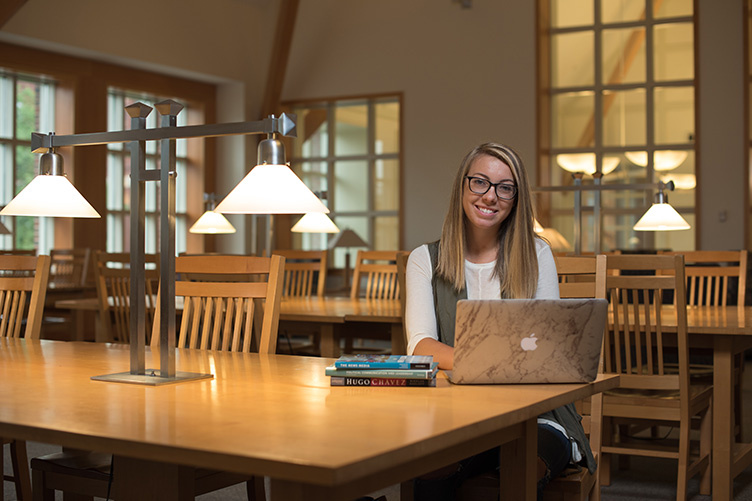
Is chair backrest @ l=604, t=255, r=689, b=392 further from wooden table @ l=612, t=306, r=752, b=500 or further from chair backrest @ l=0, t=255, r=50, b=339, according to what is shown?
chair backrest @ l=0, t=255, r=50, b=339

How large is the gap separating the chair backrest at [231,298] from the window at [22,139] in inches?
237

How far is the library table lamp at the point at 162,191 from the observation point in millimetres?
1646

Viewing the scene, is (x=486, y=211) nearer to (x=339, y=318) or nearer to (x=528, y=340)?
(x=528, y=340)

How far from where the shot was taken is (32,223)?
8.19 metres

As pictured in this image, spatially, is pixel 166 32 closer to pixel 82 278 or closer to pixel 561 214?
pixel 82 278

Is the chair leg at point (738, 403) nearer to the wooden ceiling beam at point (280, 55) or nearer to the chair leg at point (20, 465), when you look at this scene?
the chair leg at point (20, 465)

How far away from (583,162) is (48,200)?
24.8 feet

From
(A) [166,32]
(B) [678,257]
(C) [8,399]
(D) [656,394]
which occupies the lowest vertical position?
(D) [656,394]

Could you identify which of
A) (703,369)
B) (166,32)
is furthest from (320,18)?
(703,369)

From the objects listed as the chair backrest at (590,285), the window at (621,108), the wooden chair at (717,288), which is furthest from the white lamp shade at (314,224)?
the window at (621,108)

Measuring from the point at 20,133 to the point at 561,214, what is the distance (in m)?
5.22

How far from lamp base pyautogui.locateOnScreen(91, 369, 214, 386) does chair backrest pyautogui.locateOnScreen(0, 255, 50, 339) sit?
957 mm

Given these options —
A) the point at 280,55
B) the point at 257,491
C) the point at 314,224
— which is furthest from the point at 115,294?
the point at 280,55

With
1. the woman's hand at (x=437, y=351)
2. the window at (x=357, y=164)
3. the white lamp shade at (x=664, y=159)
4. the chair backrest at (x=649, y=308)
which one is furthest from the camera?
the window at (x=357, y=164)
